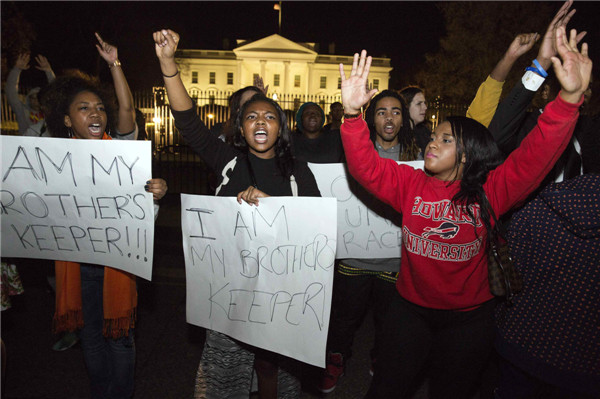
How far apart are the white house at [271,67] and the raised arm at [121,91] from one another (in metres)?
61.6

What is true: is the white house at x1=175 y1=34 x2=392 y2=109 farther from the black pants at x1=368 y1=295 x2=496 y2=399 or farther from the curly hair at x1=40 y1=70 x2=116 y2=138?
the black pants at x1=368 y1=295 x2=496 y2=399

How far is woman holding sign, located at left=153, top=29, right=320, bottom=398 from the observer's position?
2.22m

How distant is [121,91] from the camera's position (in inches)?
105

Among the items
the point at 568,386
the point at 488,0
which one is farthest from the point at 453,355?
the point at 488,0

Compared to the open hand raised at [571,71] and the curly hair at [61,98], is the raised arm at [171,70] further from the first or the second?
the open hand raised at [571,71]

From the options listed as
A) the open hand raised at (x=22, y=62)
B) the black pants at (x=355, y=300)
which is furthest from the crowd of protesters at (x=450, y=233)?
the open hand raised at (x=22, y=62)

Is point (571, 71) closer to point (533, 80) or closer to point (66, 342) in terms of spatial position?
point (533, 80)

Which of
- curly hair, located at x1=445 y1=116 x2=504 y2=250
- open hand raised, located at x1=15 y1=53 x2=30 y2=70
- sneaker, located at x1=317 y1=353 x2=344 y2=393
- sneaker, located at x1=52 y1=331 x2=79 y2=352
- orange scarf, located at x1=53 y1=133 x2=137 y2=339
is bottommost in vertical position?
sneaker, located at x1=52 y1=331 x2=79 y2=352

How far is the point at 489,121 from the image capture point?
108 inches

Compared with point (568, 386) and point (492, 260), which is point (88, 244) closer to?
point (492, 260)

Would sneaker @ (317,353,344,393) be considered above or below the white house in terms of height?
below

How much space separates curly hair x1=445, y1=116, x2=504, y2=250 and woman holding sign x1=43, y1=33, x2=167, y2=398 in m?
2.07

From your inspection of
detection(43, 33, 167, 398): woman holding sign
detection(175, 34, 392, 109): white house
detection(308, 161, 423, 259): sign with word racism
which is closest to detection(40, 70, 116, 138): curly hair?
detection(43, 33, 167, 398): woman holding sign

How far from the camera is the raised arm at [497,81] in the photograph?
2684 mm
